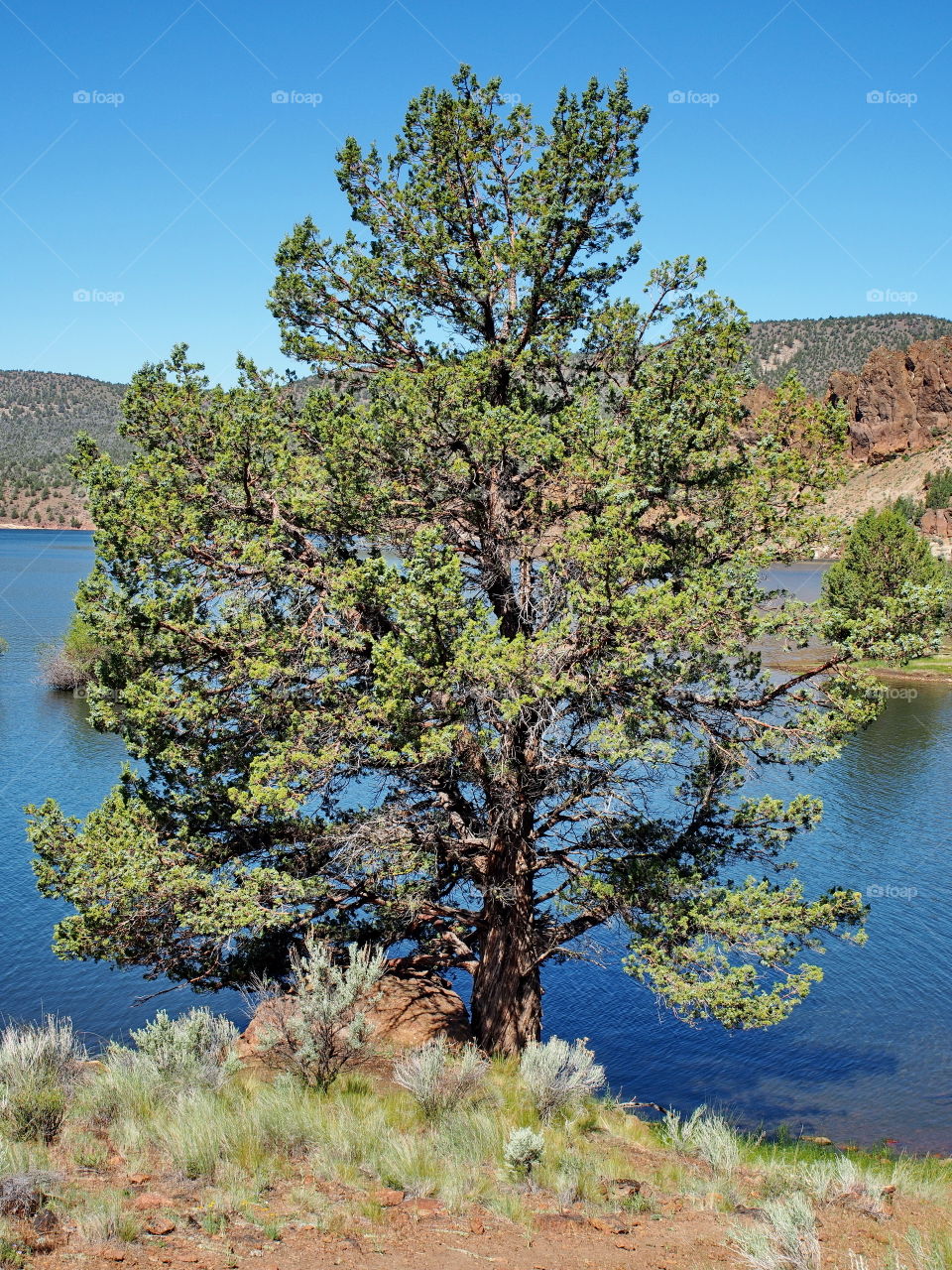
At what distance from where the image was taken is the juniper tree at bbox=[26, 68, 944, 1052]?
32.5 ft

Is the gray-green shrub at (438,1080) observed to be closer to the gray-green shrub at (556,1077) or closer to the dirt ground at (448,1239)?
the gray-green shrub at (556,1077)

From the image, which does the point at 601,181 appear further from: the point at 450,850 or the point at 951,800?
the point at 951,800

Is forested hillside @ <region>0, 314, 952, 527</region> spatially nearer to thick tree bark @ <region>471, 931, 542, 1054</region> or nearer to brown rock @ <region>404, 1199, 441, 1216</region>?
thick tree bark @ <region>471, 931, 542, 1054</region>

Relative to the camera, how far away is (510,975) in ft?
38.7

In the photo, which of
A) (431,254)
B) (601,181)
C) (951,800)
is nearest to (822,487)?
(601,181)

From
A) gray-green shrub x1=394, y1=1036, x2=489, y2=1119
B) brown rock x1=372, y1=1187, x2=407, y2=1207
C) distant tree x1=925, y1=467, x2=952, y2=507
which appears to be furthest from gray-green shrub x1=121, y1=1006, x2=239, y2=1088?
distant tree x1=925, y1=467, x2=952, y2=507

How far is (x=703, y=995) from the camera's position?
31.6ft

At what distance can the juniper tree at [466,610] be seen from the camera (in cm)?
991

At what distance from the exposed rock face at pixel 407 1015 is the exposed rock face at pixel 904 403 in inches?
5638

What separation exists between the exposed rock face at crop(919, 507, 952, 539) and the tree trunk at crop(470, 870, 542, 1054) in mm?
97441

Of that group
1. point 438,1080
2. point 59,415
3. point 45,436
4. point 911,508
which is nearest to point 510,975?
point 438,1080

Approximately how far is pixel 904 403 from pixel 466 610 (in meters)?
151

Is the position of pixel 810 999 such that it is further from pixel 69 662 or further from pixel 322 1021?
pixel 69 662

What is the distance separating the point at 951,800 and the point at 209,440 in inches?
983
